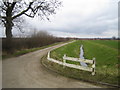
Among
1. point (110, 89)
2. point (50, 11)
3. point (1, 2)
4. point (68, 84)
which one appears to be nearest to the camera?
point (110, 89)

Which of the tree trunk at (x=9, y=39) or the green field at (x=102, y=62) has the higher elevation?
the tree trunk at (x=9, y=39)

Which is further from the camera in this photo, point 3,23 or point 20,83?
point 3,23

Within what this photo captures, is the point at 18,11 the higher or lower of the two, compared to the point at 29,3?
lower

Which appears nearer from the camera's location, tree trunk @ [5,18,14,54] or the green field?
the green field

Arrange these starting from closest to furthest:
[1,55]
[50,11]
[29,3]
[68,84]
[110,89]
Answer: [110,89] < [68,84] < [1,55] < [29,3] < [50,11]

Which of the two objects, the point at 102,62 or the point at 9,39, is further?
the point at 9,39

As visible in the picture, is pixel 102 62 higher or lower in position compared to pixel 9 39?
lower

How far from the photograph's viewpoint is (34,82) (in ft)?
15.8

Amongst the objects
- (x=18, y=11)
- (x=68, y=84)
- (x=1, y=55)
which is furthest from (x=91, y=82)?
(x=18, y=11)

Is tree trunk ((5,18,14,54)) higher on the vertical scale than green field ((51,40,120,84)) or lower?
higher

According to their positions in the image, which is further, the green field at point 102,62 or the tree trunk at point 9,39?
the tree trunk at point 9,39

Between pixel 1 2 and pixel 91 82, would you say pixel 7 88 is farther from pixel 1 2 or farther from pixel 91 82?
pixel 1 2

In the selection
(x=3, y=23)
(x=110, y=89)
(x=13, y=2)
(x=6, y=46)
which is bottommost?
(x=110, y=89)

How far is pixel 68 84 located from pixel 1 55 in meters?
10.9
